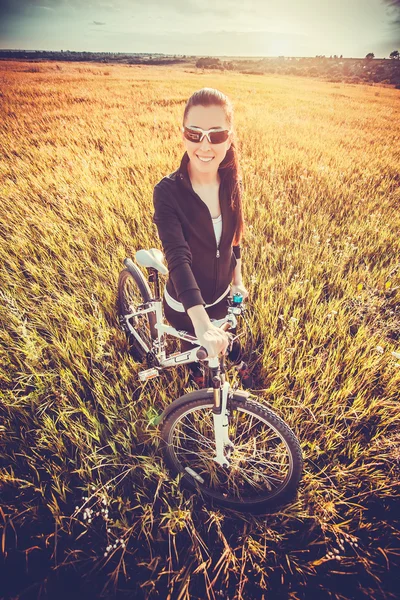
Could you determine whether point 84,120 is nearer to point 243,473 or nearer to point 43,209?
point 43,209

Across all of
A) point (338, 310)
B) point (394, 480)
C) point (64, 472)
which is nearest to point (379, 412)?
point (394, 480)

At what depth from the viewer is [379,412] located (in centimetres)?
183

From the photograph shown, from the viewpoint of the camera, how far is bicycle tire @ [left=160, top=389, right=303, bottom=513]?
1.34 m

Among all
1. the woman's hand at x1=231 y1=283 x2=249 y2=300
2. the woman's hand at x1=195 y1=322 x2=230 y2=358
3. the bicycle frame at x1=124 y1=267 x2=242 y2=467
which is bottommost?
the bicycle frame at x1=124 y1=267 x2=242 y2=467

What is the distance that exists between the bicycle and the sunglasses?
734mm

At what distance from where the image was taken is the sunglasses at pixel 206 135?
1.34 m

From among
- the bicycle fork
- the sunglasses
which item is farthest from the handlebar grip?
the sunglasses

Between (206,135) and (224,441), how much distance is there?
5.52ft

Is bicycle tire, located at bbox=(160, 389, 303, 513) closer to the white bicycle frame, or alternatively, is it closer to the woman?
the white bicycle frame

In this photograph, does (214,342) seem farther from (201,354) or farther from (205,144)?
(205,144)

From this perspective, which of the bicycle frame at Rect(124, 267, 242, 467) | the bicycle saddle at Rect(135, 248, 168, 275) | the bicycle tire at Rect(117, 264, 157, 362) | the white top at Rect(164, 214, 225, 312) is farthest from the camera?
the bicycle tire at Rect(117, 264, 157, 362)

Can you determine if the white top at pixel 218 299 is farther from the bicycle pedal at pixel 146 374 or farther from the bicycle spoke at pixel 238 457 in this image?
the bicycle spoke at pixel 238 457

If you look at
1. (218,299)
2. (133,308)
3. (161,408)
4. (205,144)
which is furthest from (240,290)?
(133,308)

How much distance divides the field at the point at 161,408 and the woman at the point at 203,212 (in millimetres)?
907
